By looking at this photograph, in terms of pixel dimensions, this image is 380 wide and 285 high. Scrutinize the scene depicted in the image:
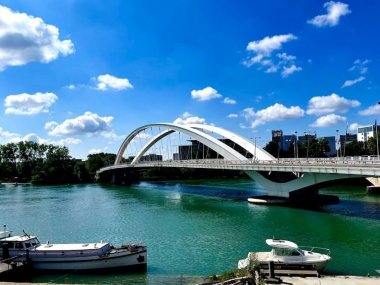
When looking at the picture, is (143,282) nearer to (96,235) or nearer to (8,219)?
(96,235)

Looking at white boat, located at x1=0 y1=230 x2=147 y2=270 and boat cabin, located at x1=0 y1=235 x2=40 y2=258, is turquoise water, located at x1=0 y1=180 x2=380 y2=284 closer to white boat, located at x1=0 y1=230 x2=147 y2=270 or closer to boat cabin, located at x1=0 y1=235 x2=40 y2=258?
white boat, located at x1=0 y1=230 x2=147 y2=270

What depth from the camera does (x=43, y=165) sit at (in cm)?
13425

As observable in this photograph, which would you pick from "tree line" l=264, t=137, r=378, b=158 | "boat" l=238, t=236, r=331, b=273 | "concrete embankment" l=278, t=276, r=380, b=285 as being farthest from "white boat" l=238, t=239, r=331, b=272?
"tree line" l=264, t=137, r=378, b=158

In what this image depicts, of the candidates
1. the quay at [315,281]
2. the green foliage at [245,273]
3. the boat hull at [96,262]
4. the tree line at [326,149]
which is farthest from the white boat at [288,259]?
the tree line at [326,149]

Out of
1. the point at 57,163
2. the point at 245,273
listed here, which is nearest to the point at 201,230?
the point at 245,273

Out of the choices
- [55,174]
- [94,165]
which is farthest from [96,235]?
[94,165]

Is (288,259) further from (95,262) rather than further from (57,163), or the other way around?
(57,163)

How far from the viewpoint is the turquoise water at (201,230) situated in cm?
2266

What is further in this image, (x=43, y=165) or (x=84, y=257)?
(x=43, y=165)

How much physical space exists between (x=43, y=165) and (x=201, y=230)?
4367 inches

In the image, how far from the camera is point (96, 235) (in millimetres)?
33844

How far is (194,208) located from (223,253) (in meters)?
24.1

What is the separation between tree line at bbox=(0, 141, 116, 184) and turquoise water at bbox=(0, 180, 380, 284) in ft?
249

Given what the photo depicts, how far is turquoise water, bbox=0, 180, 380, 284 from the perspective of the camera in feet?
74.3
